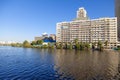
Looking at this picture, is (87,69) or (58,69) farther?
(87,69)

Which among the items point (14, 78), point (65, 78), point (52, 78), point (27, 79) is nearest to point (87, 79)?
point (65, 78)

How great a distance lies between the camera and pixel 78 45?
656ft

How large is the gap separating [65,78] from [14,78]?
11.6m

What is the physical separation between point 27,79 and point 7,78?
15.4ft

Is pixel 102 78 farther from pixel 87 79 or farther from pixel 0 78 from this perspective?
pixel 0 78

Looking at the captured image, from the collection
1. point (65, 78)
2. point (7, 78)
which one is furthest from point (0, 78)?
point (65, 78)

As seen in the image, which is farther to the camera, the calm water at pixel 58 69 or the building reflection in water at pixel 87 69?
the building reflection in water at pixel 87 69

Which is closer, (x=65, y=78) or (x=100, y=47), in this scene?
(x=65, y=78)

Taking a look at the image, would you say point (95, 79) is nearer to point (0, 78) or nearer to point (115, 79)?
point (115, 79)

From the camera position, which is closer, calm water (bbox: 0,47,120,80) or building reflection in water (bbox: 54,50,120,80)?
calm water (bbox: 0,47,120,80)

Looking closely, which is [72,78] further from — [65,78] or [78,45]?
[78,45]

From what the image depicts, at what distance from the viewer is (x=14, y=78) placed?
36594mm

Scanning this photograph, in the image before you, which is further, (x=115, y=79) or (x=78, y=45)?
(x=78, y=45)

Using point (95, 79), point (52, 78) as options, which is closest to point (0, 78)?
point (52, 78)
